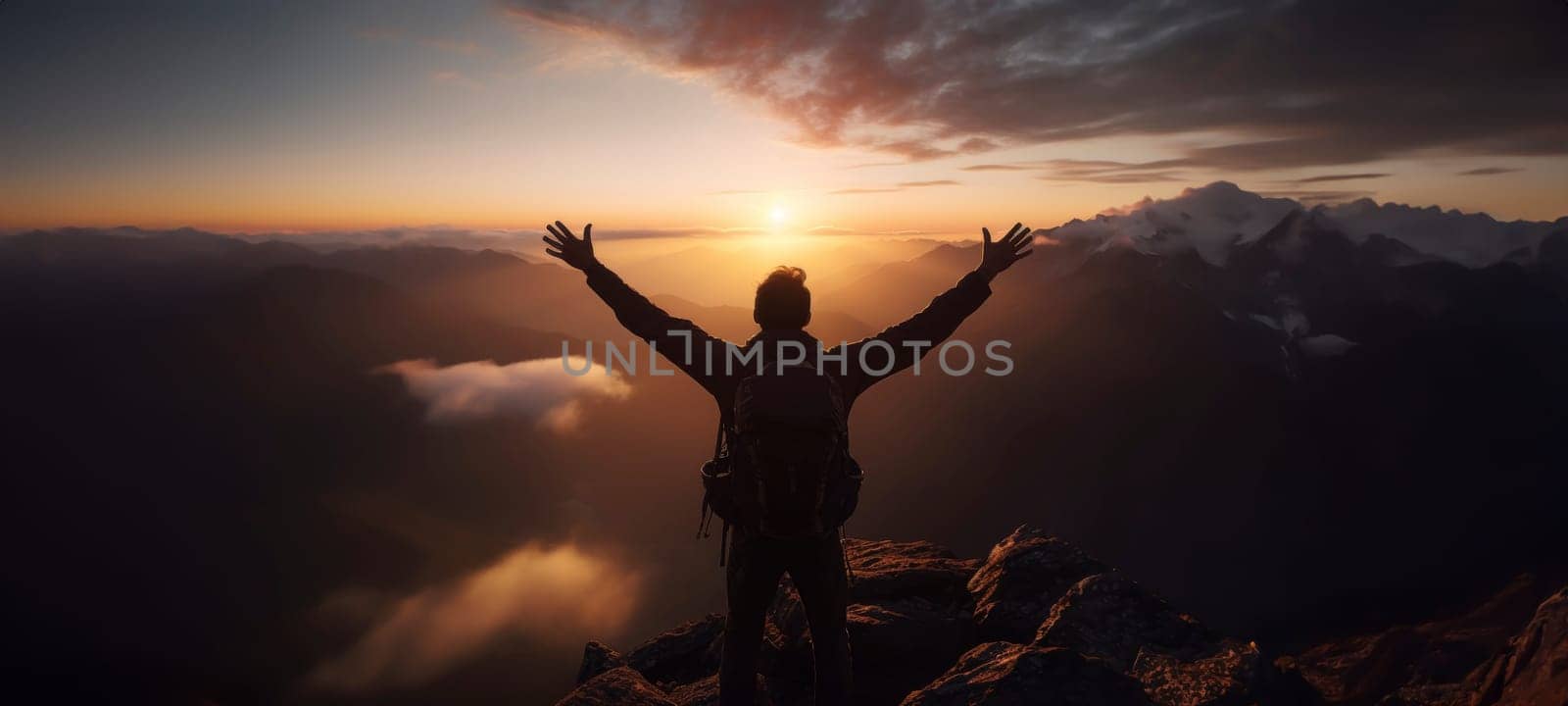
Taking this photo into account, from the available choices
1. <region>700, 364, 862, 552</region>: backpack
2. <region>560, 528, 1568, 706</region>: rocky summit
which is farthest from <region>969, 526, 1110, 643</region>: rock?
<region>700, 364, 862, 552</region>: backpack

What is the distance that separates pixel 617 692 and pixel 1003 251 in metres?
7.26

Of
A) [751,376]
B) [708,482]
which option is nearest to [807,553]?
[708,482]

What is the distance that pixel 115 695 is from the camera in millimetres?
178000

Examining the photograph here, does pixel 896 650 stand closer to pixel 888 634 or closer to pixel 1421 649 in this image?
pixel 888 634

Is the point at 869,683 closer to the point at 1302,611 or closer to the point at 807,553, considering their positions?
the point at 807,553

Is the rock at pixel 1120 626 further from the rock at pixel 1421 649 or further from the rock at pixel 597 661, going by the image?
the rock at pixel 1421 649

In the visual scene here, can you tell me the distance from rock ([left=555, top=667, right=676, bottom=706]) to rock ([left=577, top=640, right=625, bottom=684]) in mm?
2455

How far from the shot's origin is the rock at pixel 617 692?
26.8 feet

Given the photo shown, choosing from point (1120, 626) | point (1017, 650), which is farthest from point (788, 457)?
point (1120, 626)

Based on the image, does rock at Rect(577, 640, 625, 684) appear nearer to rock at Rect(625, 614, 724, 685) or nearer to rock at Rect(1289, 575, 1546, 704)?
rock at Rect(625, 614, 724, 685)

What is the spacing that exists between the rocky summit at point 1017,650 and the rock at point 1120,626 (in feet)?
0.06

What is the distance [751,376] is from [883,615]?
6811 millimetres

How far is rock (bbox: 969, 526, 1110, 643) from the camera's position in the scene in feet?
35.0

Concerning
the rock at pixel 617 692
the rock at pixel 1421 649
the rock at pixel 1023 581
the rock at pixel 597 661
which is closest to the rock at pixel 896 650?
the rock at pixel 1023 581
